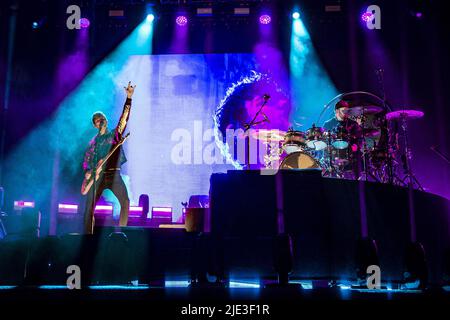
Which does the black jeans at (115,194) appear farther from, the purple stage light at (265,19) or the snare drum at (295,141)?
the purple stage light at (265,19)

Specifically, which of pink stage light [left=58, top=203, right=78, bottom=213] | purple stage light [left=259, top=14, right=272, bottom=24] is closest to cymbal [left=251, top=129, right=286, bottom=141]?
purple stage light [left=259, top=14, right=272, bottom=24]

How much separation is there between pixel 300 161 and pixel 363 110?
148 centimetres

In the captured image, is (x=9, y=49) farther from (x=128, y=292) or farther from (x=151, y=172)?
(x=128, y=292)

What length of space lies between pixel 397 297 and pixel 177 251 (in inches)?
90.1

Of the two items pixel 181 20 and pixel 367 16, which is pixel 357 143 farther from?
pixel 181 20

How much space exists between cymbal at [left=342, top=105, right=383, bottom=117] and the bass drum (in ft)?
4.11

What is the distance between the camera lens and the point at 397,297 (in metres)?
2.94

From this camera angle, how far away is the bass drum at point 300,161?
6.86 m

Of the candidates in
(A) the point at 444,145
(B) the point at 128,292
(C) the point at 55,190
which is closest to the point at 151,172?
(C) the point at 55,190

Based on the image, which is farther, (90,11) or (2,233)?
(90,11)

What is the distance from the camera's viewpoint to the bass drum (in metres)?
6.86

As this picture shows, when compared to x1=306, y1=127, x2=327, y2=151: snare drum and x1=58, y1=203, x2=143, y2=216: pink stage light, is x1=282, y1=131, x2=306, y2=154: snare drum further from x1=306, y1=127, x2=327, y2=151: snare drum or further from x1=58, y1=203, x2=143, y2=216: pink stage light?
x1=58, y1=203, x2=143, y2=216: pink stage light

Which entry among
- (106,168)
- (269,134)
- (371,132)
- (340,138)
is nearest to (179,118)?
(269,134)

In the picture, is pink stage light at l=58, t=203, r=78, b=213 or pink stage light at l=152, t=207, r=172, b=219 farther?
pink stage light at l=152, t=207, r=172, b=219
